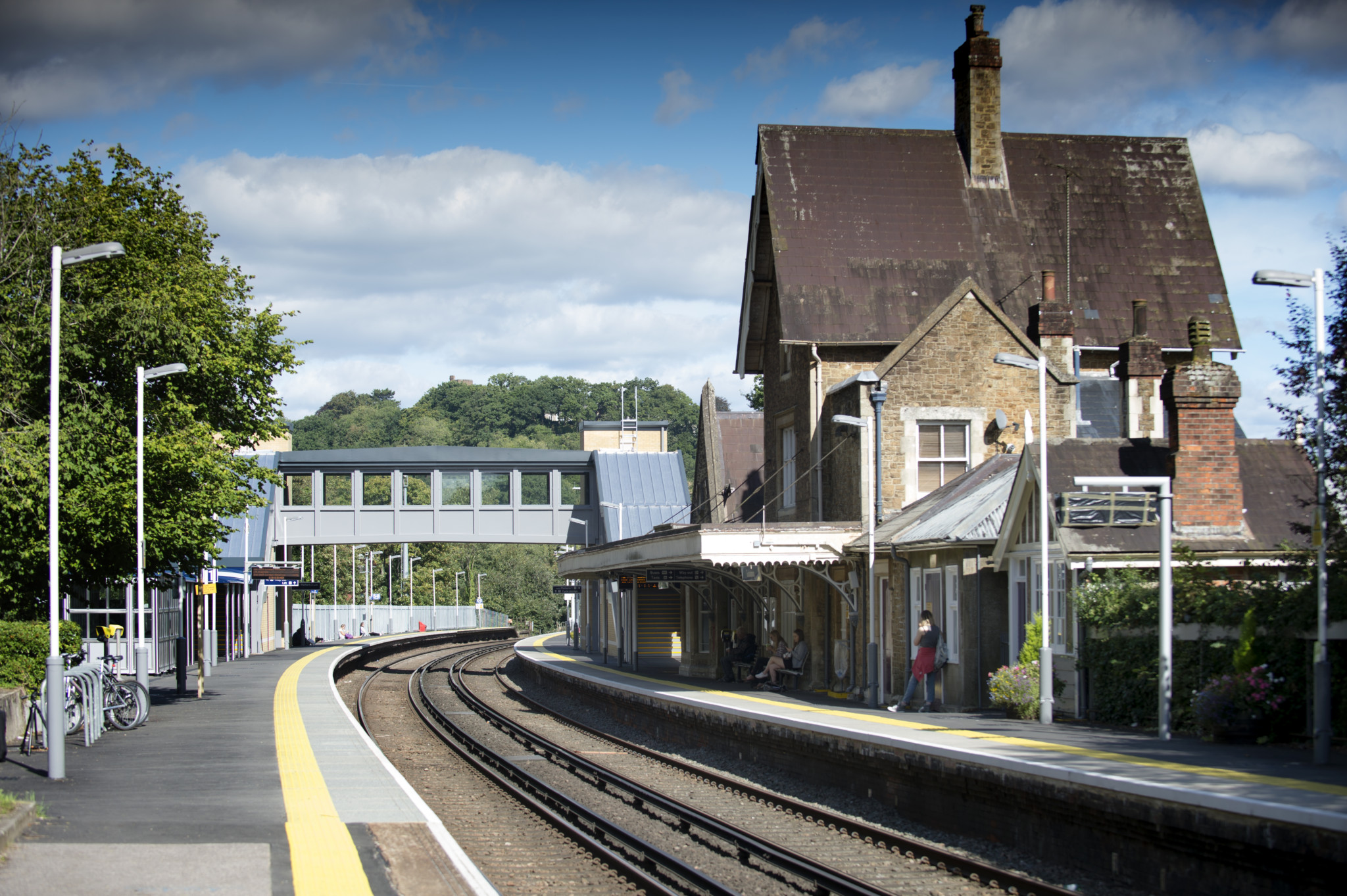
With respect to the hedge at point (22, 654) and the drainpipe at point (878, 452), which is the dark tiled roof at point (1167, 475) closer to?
the drainpipe at point (878, 452)

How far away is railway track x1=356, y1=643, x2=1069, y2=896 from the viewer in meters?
11.0

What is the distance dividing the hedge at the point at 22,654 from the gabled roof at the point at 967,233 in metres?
15.0

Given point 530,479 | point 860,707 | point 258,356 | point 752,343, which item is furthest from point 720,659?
point 530,479

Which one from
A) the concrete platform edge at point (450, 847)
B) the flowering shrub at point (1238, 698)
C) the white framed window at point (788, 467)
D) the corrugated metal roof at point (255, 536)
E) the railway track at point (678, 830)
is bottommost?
the railway track at point (678, 830)

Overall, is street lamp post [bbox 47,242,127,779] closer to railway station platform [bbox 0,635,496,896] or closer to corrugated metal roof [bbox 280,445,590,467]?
railway station platform [bbox 0,635,496,896]

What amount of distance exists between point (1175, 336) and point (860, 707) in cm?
1238

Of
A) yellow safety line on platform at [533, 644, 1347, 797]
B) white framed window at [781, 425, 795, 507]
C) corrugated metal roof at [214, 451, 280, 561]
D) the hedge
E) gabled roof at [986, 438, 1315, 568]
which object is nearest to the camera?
yellow safety line on platform at [533, 644, 1347, 797]

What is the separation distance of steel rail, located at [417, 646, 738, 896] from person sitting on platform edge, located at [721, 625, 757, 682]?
21.6 ft

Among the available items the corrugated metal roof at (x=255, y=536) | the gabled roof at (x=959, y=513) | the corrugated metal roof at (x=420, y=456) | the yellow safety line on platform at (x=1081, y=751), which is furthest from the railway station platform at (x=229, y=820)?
the corrugated metal roof at (x=420, y=456)

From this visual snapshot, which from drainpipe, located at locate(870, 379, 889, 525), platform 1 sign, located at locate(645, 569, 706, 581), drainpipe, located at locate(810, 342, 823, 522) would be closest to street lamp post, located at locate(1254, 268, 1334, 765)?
drainpipe, located at locate(870, 379, 889, 525)

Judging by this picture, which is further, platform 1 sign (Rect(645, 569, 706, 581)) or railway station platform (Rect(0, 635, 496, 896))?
platform 1 sign (Rect(645, 569, 706, 581))

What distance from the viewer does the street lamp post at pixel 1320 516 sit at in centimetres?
1167

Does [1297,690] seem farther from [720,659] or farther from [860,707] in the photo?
[720,659]

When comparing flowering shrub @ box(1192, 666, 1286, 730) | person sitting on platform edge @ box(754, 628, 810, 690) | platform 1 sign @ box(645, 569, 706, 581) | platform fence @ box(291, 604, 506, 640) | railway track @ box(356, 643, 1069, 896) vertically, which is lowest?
platform fence @ box(291, 604, 506, 640)
